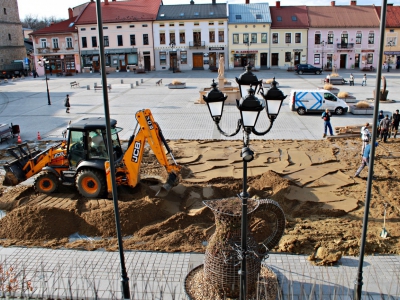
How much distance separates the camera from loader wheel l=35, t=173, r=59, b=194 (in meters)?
11.3

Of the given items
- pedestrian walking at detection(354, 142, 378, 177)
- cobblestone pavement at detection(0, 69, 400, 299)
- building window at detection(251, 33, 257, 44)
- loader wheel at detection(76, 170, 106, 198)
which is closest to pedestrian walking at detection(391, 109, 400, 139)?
cobblestone pavement at detection(0, 69, 400, 299)

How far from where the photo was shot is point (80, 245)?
8992 millimetres

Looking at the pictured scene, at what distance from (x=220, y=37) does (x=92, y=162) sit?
150ft

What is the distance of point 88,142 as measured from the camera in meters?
10.9

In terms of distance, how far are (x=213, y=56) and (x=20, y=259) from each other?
4861 centimetres

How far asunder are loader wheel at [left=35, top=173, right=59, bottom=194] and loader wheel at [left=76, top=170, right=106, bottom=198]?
37.5 inches

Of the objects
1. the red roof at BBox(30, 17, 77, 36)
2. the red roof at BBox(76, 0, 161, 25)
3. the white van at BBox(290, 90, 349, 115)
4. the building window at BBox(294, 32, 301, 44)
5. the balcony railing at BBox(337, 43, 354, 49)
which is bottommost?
the white van at BBox(290, 90, 349, 115)

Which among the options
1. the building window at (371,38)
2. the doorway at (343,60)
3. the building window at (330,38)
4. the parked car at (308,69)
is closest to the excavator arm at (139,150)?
the parked car at (308,69)

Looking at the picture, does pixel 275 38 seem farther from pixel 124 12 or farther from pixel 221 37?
pixel 124 12

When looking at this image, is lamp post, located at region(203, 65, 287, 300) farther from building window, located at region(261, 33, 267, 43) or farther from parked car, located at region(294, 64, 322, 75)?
building window, located at region(261, 33, 267, 43)

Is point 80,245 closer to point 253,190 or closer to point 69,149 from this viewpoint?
point 69,149

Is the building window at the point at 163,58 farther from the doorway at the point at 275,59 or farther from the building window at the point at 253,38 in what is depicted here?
the doorway at the point at 275,59

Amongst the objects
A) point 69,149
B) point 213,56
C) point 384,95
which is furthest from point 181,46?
point 69,149

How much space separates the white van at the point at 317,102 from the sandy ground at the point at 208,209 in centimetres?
914
